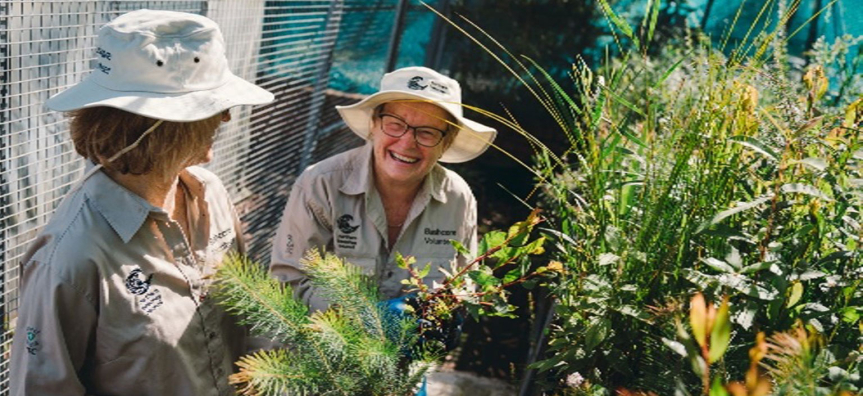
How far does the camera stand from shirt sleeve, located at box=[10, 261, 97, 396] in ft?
5.64

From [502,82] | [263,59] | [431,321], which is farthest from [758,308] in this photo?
[502,82]

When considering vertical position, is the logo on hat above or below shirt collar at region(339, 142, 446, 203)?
above

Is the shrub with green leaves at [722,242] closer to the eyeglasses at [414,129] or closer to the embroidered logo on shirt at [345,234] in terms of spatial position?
the eyeglasses at [414,129]

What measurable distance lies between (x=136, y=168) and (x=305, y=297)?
760 millimetres

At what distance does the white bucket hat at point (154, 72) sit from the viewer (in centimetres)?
179

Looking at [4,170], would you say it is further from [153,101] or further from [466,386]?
[466,386]

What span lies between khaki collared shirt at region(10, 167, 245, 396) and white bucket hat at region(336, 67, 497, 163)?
2.45 feet

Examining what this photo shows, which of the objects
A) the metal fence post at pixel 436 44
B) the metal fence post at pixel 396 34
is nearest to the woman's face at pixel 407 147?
the metal fence post at pixel 396 34

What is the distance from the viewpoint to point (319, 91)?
185 inches

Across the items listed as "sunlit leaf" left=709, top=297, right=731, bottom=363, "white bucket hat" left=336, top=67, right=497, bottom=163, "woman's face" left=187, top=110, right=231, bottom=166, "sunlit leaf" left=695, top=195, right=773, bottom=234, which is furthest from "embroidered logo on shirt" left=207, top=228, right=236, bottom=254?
"sunlit leaf" left=709, top=297, right=731, bottom=363

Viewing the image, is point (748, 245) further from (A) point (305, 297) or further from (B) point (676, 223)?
(A) point (305, 297)

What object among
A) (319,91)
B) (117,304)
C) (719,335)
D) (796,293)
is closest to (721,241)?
(796,293)

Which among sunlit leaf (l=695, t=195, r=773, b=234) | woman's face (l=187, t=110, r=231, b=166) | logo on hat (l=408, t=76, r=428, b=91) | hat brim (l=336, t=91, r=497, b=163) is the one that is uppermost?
sunlit leaf (l=695, t=195, r=773, b=234)

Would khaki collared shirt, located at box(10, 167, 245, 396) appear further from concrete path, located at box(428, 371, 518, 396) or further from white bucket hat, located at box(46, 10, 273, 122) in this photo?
concrete path, located at box(428, 371, 518, 396)
